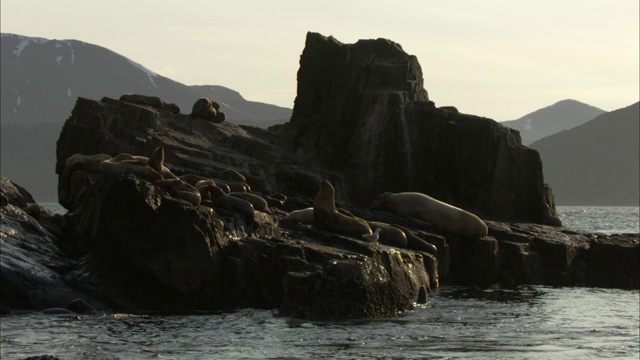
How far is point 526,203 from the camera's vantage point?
42.8 meters

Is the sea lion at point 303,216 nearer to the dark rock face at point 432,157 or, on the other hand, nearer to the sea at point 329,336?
the sea at point 329,336

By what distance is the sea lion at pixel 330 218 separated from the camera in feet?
97.3

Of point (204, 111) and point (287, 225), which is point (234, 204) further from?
point (204, 111)

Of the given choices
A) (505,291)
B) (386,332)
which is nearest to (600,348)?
(386,332)

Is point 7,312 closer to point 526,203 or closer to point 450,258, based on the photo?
point 450,258

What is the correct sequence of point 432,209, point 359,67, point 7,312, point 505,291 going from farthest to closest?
point 359,67 < point 432,209 < point 505,291 < point 7,312

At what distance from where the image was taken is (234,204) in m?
27.7

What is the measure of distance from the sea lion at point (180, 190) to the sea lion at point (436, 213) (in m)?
10.5

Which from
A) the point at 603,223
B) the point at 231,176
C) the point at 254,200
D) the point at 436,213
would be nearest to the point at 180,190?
the point at 254,200

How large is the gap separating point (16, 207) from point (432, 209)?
1371 cm

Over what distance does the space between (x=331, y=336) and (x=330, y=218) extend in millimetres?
8405

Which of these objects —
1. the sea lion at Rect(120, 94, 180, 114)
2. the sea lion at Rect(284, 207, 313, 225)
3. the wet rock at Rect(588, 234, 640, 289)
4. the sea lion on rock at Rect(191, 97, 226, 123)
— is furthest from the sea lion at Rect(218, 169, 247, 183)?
the wet rock at Rect(588, 234, 640, 289)

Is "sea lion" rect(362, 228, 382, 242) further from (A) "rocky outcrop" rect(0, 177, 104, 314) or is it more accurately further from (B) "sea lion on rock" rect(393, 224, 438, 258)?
(A) "rocky outcrop" rect(0, 177, 104, 314)

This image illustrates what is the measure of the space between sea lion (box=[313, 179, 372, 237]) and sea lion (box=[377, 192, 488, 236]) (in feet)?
20.1
